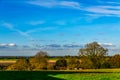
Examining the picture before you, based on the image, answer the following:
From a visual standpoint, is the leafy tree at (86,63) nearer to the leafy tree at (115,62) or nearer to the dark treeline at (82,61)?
the dark treeline at (82,61)

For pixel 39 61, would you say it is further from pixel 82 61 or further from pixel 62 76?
pixel 62 76

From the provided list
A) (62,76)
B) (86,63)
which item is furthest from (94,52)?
(62,76)

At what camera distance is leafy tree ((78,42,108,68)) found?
248 feet

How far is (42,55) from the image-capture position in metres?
80.8

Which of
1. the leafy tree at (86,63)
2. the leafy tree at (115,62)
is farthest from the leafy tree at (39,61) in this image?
the leafy tree at (115,62)

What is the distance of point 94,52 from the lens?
7656 cm

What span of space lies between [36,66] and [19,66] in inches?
168

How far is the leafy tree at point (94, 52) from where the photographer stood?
7556cm

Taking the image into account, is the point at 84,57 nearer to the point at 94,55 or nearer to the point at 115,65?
the point at 94,55

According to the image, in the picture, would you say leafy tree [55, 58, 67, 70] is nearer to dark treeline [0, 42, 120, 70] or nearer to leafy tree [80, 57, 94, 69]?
dark treeline [0, 42, 120, 70]

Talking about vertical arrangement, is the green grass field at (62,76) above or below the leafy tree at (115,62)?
below

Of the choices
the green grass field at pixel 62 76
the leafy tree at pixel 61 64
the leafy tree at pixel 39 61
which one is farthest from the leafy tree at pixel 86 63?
the green grass field at pixel 62 76

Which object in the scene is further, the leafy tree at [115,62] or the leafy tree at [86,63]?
the leafy tree at [115,62]

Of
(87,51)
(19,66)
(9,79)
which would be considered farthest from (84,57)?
(9,79)
